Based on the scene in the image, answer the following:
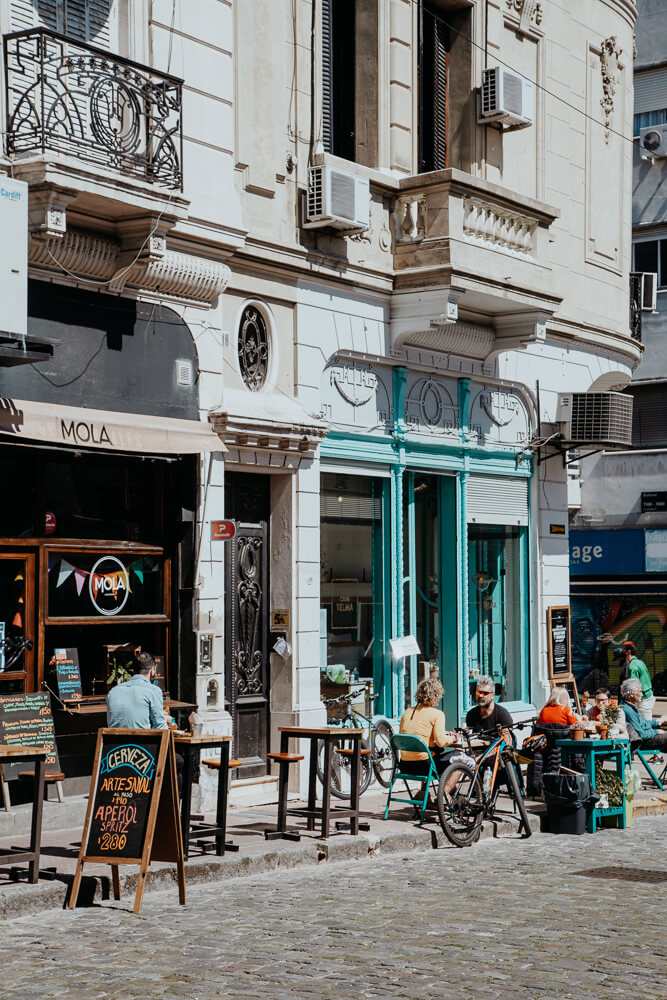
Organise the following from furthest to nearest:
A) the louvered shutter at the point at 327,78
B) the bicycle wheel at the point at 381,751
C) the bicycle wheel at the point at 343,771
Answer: the louvered shutter at the point at 327,78
the bicycle wheel at the point at 381,751
the bicycle wheel at the point at 343,771

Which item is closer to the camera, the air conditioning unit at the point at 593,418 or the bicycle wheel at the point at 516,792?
the bicycle wheel at the point at 516,792

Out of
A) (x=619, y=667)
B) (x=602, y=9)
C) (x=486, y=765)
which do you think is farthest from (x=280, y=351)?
(x=619, y=667)

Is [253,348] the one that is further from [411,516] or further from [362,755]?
[362,755]

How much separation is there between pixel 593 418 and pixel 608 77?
5.42 m

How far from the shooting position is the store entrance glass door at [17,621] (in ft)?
37.8

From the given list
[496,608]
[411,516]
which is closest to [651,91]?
[496,608]

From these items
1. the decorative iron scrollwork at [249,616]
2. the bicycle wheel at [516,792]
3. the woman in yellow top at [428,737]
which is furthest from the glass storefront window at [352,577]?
the bicycle wheel at [516,792]

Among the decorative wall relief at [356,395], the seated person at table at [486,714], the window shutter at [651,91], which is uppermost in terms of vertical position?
the window shutter at [651,91]

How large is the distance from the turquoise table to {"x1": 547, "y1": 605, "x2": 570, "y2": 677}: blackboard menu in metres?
5.42

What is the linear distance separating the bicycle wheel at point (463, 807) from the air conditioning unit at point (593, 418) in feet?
24.9

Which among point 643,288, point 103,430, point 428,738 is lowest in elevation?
point 428,738

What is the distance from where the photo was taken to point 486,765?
1280 centimetres

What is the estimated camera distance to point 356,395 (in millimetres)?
15516

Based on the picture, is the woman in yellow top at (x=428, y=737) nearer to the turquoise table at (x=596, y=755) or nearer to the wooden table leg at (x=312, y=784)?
the wooden table leg at (x=312, y=784)
